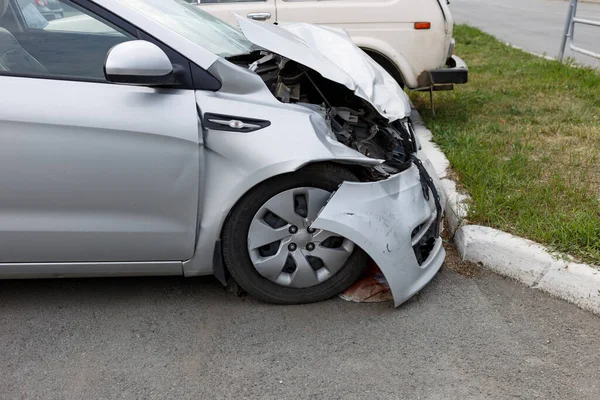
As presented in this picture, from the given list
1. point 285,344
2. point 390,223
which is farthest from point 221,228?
point 390,223

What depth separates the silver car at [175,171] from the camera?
2955 millimetres

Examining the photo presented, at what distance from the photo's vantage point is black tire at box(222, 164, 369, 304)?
3139 millimetres

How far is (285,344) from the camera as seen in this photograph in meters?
3.07

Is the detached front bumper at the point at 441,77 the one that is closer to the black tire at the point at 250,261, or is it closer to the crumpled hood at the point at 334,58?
the crumpled hood at the point at 334,58

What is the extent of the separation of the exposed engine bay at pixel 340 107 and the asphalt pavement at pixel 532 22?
279 inches

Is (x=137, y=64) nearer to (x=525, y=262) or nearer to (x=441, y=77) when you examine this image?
(x=525, y=262)

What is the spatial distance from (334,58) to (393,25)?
2.62 meters

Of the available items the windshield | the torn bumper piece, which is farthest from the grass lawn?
the windshield

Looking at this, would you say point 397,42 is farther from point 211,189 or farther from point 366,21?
point 211,189

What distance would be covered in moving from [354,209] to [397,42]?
353cm

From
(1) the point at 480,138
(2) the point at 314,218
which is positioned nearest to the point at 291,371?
(2) the point at 314,218

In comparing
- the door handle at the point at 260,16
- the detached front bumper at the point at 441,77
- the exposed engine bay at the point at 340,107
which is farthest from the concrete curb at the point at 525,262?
the door handle at the point at 260,16

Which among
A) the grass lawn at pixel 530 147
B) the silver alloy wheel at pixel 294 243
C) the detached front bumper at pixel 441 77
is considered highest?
the silver alloy wheel at pixel 294 243

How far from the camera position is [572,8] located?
939cm
